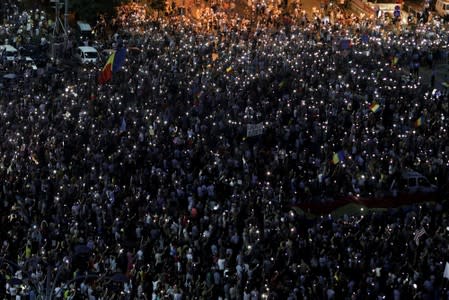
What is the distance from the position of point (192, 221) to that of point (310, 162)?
18.2 feet

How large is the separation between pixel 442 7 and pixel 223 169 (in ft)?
94.4

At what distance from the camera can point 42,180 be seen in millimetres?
30500

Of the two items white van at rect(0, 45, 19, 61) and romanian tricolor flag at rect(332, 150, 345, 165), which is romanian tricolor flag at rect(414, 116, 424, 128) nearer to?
romanian tricolor flag at rect(332, 150, 345, 165)

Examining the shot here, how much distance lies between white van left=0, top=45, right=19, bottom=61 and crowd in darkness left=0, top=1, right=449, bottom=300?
1705 mm

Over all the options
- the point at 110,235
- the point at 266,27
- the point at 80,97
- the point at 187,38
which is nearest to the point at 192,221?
the point at 110,235

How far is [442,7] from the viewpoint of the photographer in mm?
56875

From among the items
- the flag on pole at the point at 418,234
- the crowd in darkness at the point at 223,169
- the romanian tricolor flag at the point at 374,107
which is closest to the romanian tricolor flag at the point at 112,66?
the crowd in darkness at the point at 223,169

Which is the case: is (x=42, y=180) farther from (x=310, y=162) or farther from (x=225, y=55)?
(x=225, y=55)

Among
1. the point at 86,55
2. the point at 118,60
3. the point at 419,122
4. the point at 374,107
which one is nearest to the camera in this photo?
the point at 419,122

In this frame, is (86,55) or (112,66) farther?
(86,55)

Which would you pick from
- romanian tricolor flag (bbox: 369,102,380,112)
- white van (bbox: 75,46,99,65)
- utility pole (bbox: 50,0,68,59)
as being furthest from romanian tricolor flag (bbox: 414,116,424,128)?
utility pole (bbox: 50,0,68,59)

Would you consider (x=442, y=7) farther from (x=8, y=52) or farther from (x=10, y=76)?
(x=10, y=76)

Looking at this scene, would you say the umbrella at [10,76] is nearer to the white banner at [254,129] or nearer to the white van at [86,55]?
the white van at [86,55]

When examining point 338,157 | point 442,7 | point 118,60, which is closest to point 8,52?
point 118,60
